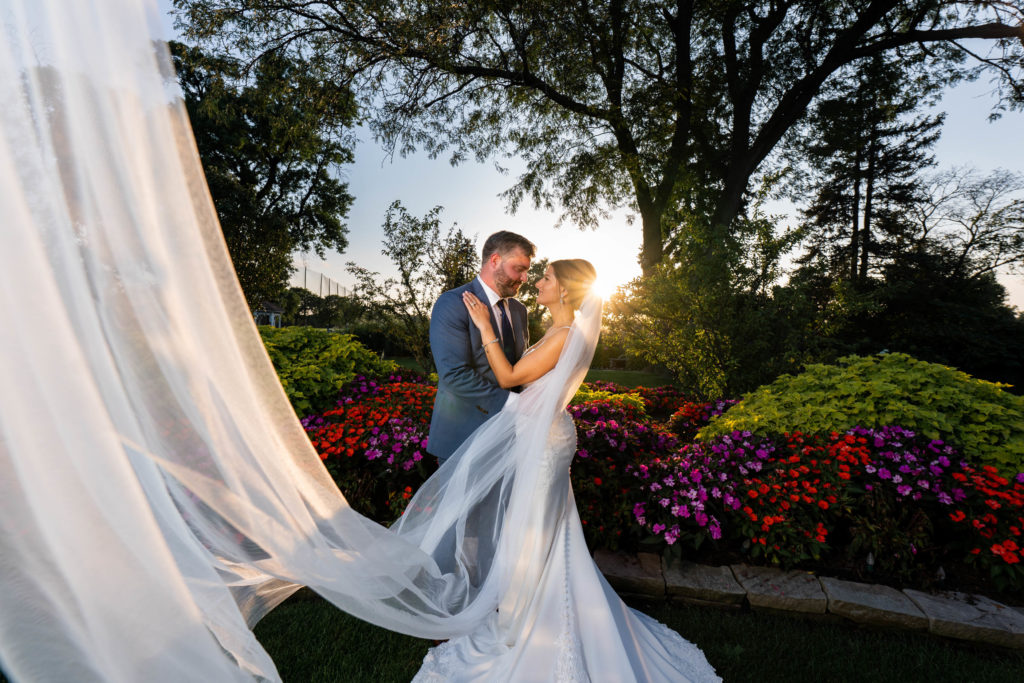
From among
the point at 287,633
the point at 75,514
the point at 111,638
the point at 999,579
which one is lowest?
the point at 999,579

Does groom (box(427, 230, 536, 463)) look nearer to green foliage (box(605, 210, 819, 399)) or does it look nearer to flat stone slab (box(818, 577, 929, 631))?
flat stone slab (box(818, 577, 929, 631))

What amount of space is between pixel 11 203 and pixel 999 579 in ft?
17.6

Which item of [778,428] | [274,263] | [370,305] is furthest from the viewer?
[274,263]

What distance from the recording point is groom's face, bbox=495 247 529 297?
3.00 metres

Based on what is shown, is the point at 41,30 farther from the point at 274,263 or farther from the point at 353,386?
the point at 274,263

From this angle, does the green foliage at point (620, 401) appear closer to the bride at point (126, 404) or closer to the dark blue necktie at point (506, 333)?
the dark blue necktie at point (506, 333)

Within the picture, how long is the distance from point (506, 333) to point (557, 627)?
171cm

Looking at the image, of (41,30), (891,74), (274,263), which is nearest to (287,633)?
(41,30)

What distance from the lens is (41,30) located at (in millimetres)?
1078

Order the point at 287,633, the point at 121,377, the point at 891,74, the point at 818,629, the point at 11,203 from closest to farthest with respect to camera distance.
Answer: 1. the point at 11,203
2. the point at 121,377
3. the point at 287,633
4. the point at 818,629
5. the point at 891,74

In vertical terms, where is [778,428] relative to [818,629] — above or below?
above

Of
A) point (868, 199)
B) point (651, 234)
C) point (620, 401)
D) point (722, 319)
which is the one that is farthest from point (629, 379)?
point (868, 199)

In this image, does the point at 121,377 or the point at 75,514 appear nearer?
the point at 75,514

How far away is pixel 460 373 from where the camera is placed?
3.04 metres
